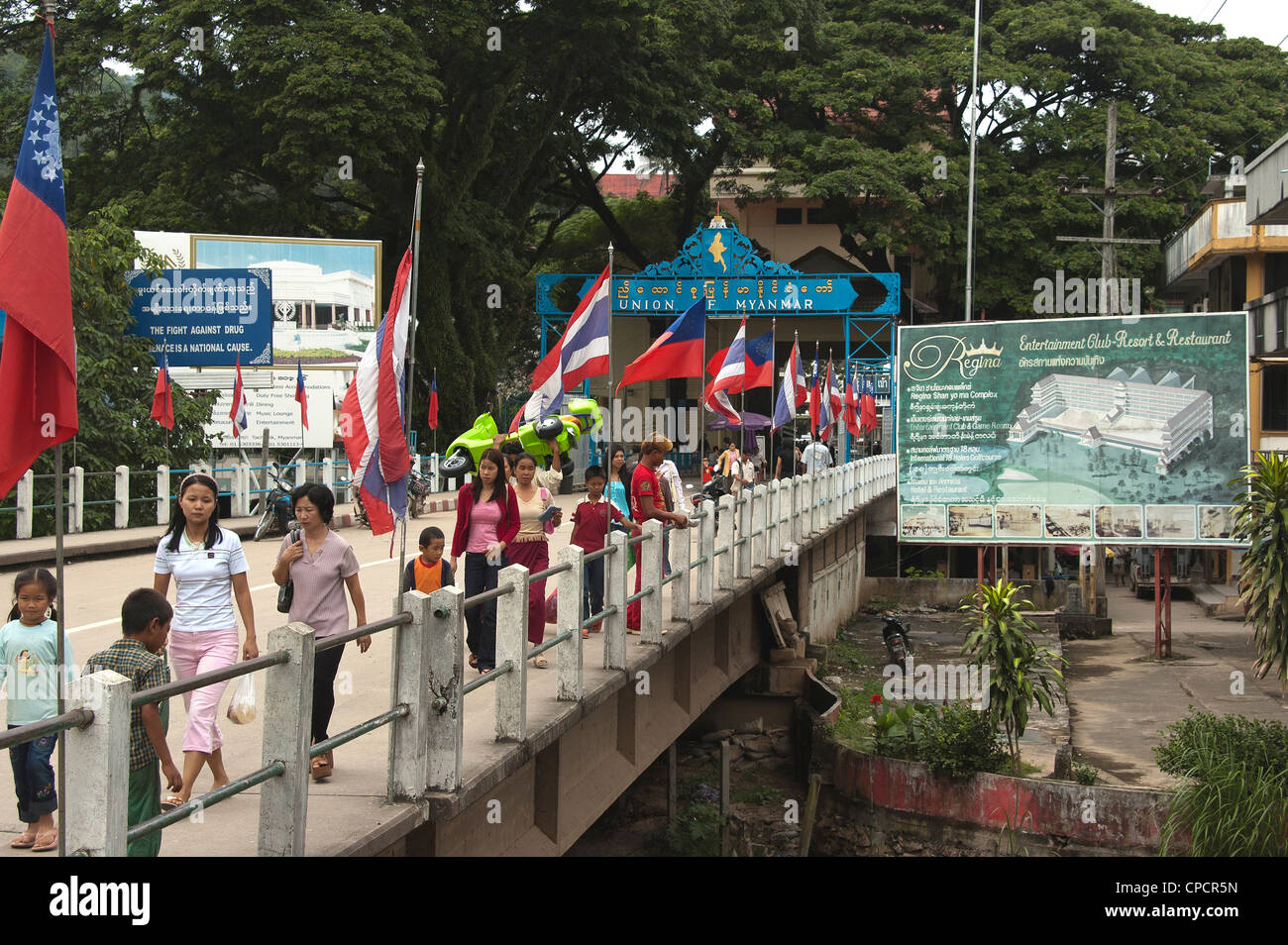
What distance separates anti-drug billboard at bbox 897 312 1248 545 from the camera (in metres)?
20.0

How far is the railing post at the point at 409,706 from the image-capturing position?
644cm

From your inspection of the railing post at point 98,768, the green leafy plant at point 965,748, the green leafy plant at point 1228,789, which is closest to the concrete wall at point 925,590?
the green leafy plant at point 965,748

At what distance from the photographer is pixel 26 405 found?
545 centimetres

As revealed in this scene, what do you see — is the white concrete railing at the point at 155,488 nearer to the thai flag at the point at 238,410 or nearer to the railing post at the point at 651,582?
the thai flag at the point at 238,410

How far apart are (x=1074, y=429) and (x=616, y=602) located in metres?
12.4

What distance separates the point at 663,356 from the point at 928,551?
2412cm

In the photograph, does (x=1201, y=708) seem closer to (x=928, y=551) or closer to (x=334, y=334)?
(x=928, y=551)

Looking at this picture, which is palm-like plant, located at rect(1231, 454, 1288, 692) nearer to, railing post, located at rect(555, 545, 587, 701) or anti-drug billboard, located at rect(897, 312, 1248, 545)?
anti-drug billboard, located at rect(897, 312, 1248, 545)

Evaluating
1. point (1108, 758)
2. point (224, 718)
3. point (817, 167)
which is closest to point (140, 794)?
point (224, 718)

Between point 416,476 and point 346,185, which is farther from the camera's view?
point 346,185

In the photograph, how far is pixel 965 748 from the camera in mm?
14906

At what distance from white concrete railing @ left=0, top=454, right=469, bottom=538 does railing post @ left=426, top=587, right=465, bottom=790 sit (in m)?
11.8

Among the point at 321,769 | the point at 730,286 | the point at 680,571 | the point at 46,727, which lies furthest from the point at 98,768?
the point at 730,286

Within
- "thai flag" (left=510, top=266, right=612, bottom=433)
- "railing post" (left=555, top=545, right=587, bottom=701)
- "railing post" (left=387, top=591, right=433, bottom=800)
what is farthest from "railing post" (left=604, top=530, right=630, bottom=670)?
"railing post" (left=387, top=591, right=433, bottom=800)
